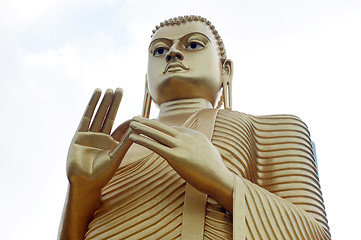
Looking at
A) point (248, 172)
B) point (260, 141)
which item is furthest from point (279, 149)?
point (248, 172)

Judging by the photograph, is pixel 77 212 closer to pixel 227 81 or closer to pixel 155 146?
pixel 155 146

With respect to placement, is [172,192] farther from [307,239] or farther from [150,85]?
[150,85]

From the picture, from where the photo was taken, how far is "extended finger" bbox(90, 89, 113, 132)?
3.00 meters

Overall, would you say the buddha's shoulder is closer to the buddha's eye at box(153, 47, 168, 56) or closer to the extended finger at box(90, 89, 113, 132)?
the buddha's eye at box(153, 47, 168, 56)

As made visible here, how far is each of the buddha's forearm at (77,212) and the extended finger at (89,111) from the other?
0.31m

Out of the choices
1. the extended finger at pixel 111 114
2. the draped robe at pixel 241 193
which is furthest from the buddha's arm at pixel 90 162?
the draped robe at pixel 241 193

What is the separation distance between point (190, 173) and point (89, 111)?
67 centimetres

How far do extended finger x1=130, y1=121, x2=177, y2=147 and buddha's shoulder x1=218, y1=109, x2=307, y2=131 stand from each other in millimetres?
955

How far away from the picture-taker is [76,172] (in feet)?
9.37

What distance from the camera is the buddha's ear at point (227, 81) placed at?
13.1 feet

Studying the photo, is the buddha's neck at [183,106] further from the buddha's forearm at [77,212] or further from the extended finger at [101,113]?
the buddha's forearm at [77,212]

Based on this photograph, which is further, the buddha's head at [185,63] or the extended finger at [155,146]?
the buddha's head at [185,63]

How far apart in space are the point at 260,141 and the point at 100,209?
1.13 m

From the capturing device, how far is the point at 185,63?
150 inches
